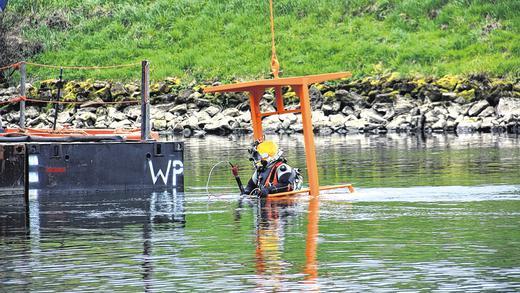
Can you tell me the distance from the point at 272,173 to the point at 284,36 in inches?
1733

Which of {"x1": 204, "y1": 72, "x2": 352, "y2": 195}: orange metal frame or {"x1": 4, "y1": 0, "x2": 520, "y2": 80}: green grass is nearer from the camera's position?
{"x1": 204, "y1": 72, "x2": 352, "y2": 195}: orange metal frame

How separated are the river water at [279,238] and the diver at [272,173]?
0.36 metres

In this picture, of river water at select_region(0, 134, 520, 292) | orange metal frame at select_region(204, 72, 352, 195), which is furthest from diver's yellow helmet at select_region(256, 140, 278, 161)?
orange metal frame at select_region(204, 72, 352, 195)

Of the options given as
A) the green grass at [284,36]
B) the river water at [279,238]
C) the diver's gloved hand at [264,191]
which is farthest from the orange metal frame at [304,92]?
the green grass at [284,36]

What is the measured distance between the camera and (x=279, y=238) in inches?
809

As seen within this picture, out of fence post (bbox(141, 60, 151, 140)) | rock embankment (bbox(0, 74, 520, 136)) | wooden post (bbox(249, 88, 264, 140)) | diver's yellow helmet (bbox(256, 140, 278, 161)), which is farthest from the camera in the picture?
rock embankment (bbox(0, 74, 520, 136))

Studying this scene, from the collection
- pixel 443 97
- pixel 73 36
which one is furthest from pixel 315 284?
pixel 73 36

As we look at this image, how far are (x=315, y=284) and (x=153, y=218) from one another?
795 centimetres

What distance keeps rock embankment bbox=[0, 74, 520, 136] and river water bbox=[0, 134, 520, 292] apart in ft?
83.1

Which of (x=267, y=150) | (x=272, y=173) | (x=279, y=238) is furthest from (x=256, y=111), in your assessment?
(x=279, y=238)

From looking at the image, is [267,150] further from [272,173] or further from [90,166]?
[90,166]

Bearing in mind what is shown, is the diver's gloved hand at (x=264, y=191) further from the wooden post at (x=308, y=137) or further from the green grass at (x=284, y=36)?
the green grass at (x=284, y=36)

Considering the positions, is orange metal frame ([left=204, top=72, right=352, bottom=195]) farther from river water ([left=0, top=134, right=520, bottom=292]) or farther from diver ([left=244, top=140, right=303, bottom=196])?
river water ([left=0, top=134, right=520, bottom=292])

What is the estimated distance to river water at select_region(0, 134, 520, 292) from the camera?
16688 millimetres
